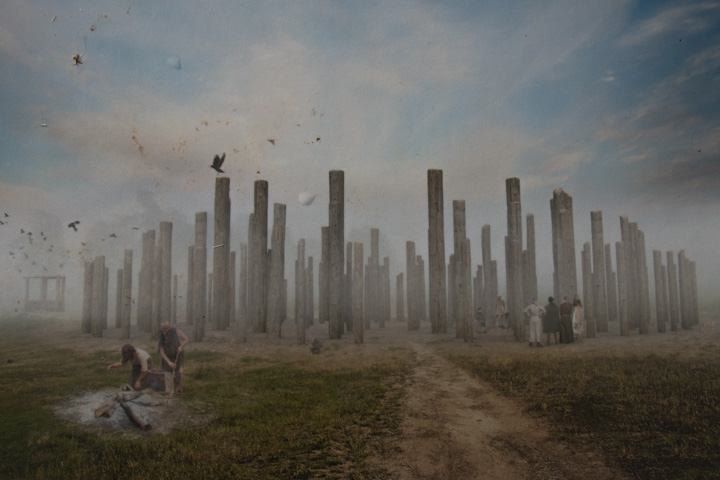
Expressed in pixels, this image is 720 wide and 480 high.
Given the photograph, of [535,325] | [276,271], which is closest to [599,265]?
[535,325]

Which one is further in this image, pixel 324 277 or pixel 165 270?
pixel 324 277

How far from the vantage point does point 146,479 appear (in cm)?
524

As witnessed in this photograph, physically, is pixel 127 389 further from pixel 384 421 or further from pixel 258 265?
pixel 258 265

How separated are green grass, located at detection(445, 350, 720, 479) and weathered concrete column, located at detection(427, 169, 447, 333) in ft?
18.2

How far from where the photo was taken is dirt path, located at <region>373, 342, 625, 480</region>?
5.57 meters

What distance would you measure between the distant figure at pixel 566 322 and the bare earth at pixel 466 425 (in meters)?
0.51

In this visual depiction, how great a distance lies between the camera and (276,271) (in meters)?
17.2

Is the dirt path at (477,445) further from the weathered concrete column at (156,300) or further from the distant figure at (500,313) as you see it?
the distant figure at (500,313)

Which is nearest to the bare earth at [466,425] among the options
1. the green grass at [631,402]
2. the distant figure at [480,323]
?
the green grass at [631,402]

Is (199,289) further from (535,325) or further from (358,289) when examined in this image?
(535,325)

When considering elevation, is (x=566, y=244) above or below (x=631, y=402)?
above

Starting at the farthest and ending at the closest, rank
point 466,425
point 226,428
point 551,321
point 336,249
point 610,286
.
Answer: point 610,286, point 336,249, point 551,321, point 466,425, point 226,428

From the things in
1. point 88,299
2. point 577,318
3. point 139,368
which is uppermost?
point 88,299

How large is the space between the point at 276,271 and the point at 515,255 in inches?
349
